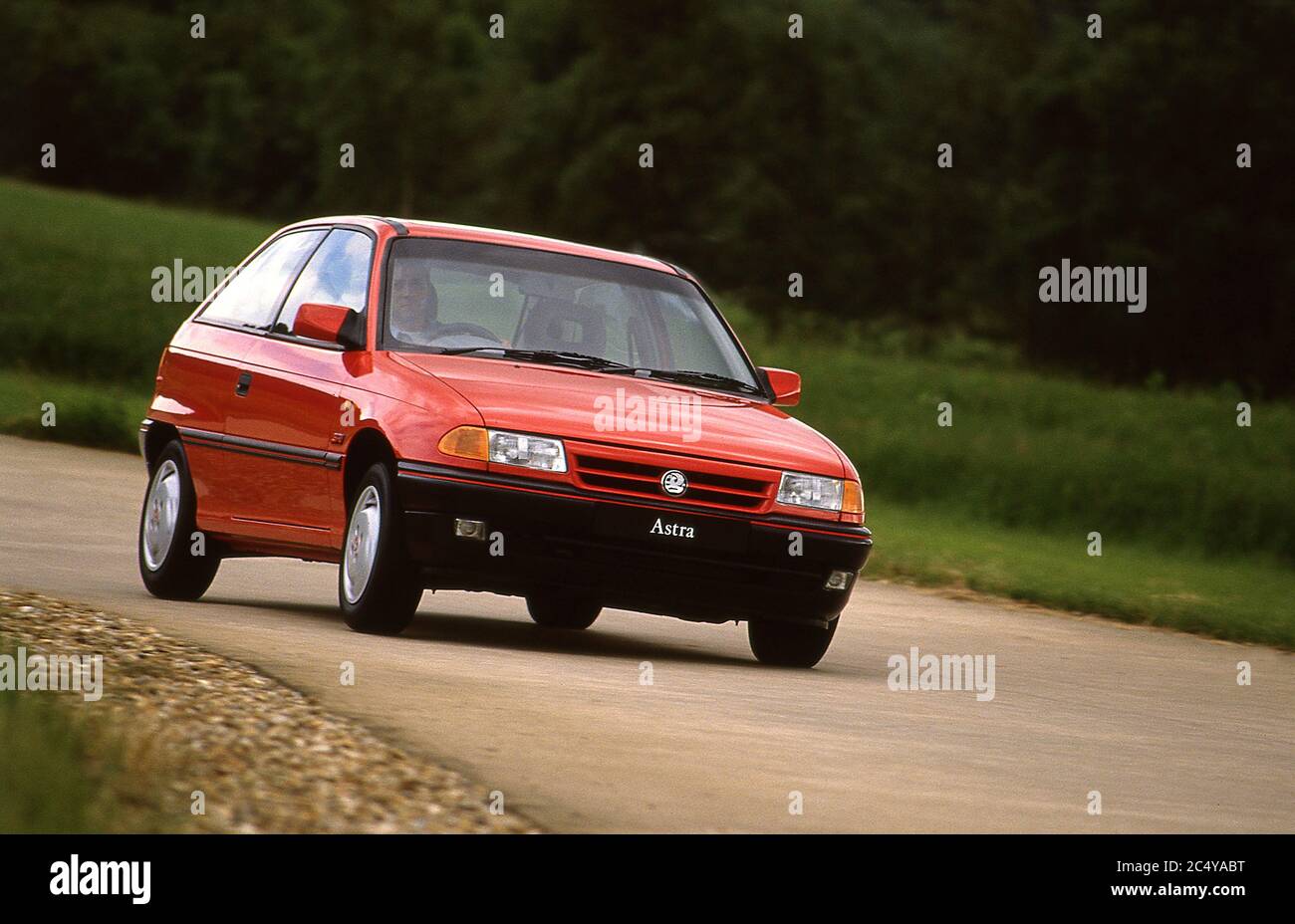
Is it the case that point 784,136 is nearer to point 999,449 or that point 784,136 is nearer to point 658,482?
point 999,449

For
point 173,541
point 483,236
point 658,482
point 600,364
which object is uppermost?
point 483,236

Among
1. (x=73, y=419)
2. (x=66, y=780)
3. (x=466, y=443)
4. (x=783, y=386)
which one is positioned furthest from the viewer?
(x=73, y=419)

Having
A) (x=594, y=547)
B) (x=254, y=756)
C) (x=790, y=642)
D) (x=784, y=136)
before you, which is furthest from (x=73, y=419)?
(x=784, y=136)

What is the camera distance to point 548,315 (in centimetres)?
1119

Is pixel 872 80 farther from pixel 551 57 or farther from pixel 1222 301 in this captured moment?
pixel 1222 301

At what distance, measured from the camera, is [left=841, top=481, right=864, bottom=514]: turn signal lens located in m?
10.5

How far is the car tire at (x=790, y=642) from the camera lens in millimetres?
11039

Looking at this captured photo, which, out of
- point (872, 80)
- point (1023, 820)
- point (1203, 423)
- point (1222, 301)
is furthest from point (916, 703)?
point (872, 80)

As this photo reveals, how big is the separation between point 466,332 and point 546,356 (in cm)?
39

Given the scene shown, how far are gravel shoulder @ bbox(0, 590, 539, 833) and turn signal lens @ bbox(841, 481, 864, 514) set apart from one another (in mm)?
3001

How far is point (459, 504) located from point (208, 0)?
8811cm

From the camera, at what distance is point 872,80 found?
231ft

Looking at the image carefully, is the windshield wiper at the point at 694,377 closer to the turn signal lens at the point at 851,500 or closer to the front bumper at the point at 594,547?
the turn signal lens at the point at 851,500
